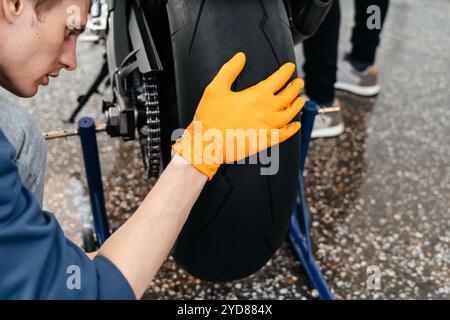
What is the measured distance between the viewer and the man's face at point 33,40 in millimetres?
623

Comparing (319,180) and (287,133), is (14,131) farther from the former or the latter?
(319,180)

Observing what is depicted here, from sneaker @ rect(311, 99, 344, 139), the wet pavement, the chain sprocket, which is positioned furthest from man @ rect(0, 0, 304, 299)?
→ sneaker @ rect(311, 99, 344, 139)

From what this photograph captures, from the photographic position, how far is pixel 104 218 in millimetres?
1254

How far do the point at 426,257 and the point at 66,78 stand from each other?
1882mm

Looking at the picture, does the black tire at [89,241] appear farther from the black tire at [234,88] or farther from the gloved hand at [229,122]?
the gloved hand at [229,122]

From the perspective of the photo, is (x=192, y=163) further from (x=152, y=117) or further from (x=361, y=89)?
(x=361, y=89)

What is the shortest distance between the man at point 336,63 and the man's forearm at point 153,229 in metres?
0.96

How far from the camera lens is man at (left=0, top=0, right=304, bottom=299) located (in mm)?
563

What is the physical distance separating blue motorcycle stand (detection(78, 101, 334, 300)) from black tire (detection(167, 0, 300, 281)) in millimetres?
350

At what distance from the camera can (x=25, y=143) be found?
84cm

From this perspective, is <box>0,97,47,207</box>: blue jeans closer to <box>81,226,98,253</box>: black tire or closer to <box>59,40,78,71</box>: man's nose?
<box>59,40,78,71</box>: man's nose

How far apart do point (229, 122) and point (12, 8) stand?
0.37 m

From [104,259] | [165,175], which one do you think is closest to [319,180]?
[165,175]

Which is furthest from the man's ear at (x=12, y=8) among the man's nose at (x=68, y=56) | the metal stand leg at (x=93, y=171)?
the metal stand leg at (x=93, y=171)
